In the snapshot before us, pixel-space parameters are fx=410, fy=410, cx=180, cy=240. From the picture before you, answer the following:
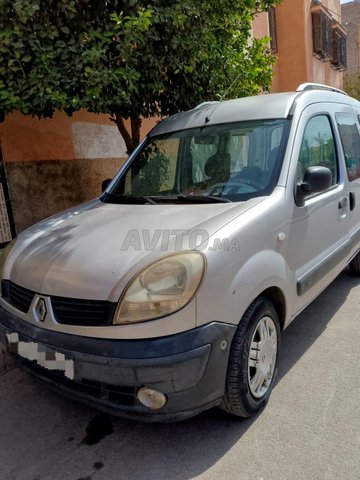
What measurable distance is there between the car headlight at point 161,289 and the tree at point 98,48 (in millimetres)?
2327

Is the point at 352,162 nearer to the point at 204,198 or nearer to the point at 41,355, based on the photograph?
the point at 204,198

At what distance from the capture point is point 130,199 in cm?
315

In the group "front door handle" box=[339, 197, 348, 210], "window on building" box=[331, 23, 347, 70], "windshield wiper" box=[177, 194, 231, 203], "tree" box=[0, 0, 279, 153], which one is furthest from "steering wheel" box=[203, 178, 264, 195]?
"window on building" box=[331, 23, 347, 70]

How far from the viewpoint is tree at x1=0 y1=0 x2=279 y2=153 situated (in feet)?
11.8

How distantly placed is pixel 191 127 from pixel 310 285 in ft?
5.22

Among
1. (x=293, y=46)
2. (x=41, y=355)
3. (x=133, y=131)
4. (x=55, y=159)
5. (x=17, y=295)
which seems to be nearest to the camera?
(x=41, y=355)

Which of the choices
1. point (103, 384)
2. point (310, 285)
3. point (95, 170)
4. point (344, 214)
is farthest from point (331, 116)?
point (95, 170)

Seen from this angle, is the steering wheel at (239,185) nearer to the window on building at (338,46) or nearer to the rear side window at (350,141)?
the rear side window at (350,141)

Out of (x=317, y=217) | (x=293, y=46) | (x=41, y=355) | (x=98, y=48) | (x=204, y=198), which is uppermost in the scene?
(x=293, y=46)

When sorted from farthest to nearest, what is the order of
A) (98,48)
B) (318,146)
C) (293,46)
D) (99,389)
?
(293,46)
(98,48)
(318,146)
(99,389)

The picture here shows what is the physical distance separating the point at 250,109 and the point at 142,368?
7.12 ft

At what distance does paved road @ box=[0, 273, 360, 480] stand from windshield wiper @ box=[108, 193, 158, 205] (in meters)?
1.45

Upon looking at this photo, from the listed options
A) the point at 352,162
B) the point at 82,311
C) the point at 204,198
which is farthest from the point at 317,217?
the point at 82,311

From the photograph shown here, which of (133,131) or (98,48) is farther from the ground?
(98,48)
